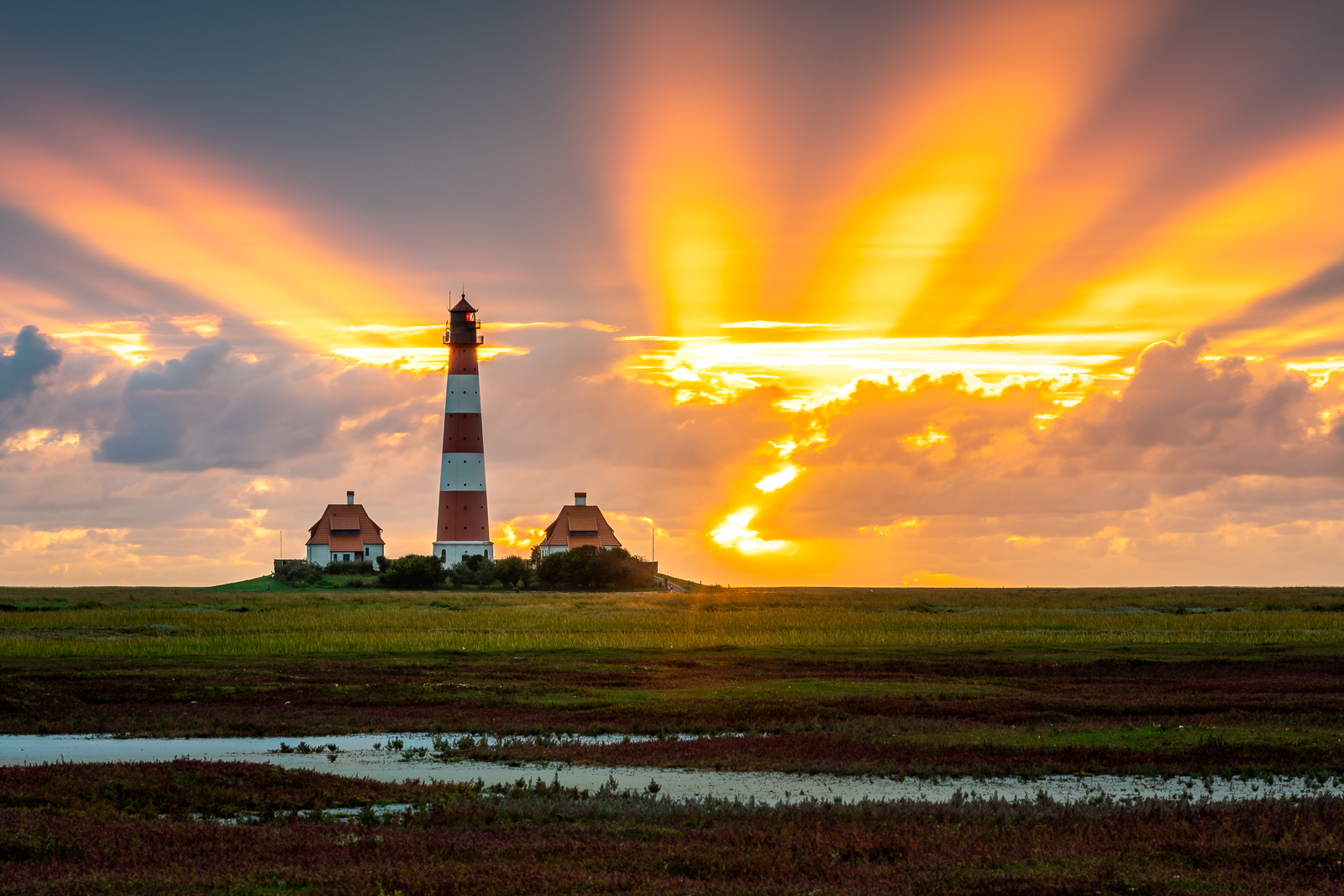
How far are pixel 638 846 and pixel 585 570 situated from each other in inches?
4451

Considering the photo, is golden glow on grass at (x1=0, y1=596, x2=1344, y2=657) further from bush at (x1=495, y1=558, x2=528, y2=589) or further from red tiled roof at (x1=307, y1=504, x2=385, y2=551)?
red tiled roof at (x1=307, y1=504, x2=385, y2=551)

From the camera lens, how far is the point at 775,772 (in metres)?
24.7

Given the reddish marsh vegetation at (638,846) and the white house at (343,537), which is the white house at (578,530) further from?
the reddish marsh vegetation at (638,846)

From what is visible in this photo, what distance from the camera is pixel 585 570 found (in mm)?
128250

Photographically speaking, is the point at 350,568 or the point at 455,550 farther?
the point at 350,568

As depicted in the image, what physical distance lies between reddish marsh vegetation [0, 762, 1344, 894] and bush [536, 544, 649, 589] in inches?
4241

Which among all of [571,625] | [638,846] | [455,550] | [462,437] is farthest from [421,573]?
[638,846]

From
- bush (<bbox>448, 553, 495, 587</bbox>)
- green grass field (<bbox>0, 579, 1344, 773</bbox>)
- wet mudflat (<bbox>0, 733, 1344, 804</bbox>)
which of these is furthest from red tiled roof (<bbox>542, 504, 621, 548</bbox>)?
wet mudflat (<bbox>0, 733, 1344, 804</bbox>)

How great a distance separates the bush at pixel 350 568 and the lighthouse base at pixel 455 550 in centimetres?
1681

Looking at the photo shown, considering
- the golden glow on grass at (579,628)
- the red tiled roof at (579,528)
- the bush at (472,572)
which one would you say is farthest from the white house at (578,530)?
the golden glow on grass at (579,628)

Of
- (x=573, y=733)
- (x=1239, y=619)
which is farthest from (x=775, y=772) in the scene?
(x=1239, y=619)

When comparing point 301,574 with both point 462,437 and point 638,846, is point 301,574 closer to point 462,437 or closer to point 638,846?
point 462,437

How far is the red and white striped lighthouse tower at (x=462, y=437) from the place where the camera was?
115 meters

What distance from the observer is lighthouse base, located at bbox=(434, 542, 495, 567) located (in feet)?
406
